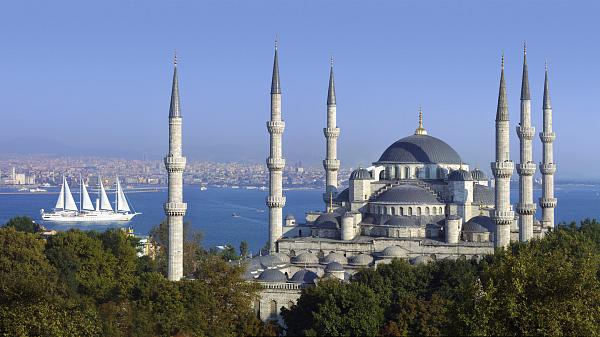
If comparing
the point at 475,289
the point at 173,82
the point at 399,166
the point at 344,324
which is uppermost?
the point at 173,82

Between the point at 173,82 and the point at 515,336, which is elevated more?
the point at 173,82

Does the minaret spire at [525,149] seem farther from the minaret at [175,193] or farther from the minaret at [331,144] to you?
the minaret at [175,193]

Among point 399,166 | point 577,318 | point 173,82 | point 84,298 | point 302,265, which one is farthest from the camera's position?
point 399,166

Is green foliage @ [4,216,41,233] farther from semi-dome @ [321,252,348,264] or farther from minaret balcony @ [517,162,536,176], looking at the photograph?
minaret balcony @ [517,162,536,176]

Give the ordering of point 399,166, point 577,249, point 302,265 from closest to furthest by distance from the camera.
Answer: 1. point 577,249
2. point 302,265
3. point 399,166

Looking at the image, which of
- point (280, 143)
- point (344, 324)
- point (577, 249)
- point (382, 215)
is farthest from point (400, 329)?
point (280, 143)

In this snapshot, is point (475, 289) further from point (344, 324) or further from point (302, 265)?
point (302, 265)

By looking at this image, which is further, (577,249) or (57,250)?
(57,250)
